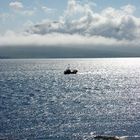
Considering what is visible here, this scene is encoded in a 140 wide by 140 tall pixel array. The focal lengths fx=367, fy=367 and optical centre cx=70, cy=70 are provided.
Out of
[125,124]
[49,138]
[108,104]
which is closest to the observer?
[49,138]

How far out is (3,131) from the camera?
76.2 metres

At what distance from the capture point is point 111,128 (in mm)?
78875

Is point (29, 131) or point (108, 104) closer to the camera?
point (29, 131)

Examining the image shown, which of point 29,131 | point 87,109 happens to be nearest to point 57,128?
point 29,131

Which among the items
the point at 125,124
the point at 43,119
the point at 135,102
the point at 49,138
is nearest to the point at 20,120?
the point at 43,119

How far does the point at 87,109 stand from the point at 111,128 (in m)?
25.4

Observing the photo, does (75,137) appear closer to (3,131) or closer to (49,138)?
(49,138)

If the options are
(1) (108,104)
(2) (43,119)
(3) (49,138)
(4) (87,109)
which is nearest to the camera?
(3) (49,138)

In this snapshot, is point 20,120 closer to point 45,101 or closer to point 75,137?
point 75,137

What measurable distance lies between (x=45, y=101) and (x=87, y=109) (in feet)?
80.0

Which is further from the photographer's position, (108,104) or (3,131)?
(108,104)

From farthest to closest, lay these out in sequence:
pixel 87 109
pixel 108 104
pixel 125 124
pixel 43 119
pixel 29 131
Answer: pixel 108 104
pixel 87 109
pixel 43 119
pixel 125 124
pixel 29 131

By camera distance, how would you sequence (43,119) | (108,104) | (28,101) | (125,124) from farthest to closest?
1. (28,101)
2. (108,104)
3. (43,119)
4. (125,124)

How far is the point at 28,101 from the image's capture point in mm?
123188
